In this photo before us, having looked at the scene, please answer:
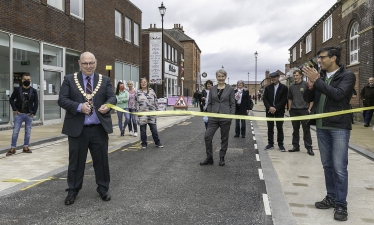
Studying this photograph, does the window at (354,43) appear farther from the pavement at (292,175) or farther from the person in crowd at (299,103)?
the person in crowd at (299,103)

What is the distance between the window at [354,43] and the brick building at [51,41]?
14.2m

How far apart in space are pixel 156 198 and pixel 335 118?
100 inches

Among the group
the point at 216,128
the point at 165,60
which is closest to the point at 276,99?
the point at 216,128

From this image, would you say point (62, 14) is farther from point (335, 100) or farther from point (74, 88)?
point (335, 100)

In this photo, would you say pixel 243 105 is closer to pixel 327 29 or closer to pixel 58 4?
pixel 58 4

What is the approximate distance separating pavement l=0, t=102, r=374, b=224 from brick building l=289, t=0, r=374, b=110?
5.99m

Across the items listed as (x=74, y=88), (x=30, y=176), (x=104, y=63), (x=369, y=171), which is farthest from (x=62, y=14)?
(x=369, y=171)

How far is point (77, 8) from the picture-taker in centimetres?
1753

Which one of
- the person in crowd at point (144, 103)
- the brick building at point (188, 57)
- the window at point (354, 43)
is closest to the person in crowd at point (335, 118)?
the person in crowd at point (144, 103)

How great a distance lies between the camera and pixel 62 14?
51.8ft

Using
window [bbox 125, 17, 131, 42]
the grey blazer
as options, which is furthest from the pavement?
window [bbox 125, 17, 131, 42]

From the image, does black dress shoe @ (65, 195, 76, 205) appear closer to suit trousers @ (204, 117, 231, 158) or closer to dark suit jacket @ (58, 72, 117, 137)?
dark suit jacket @ (58, 72, 117, 137)

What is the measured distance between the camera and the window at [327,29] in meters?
23.9

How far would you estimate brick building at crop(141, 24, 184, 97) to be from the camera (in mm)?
25633
